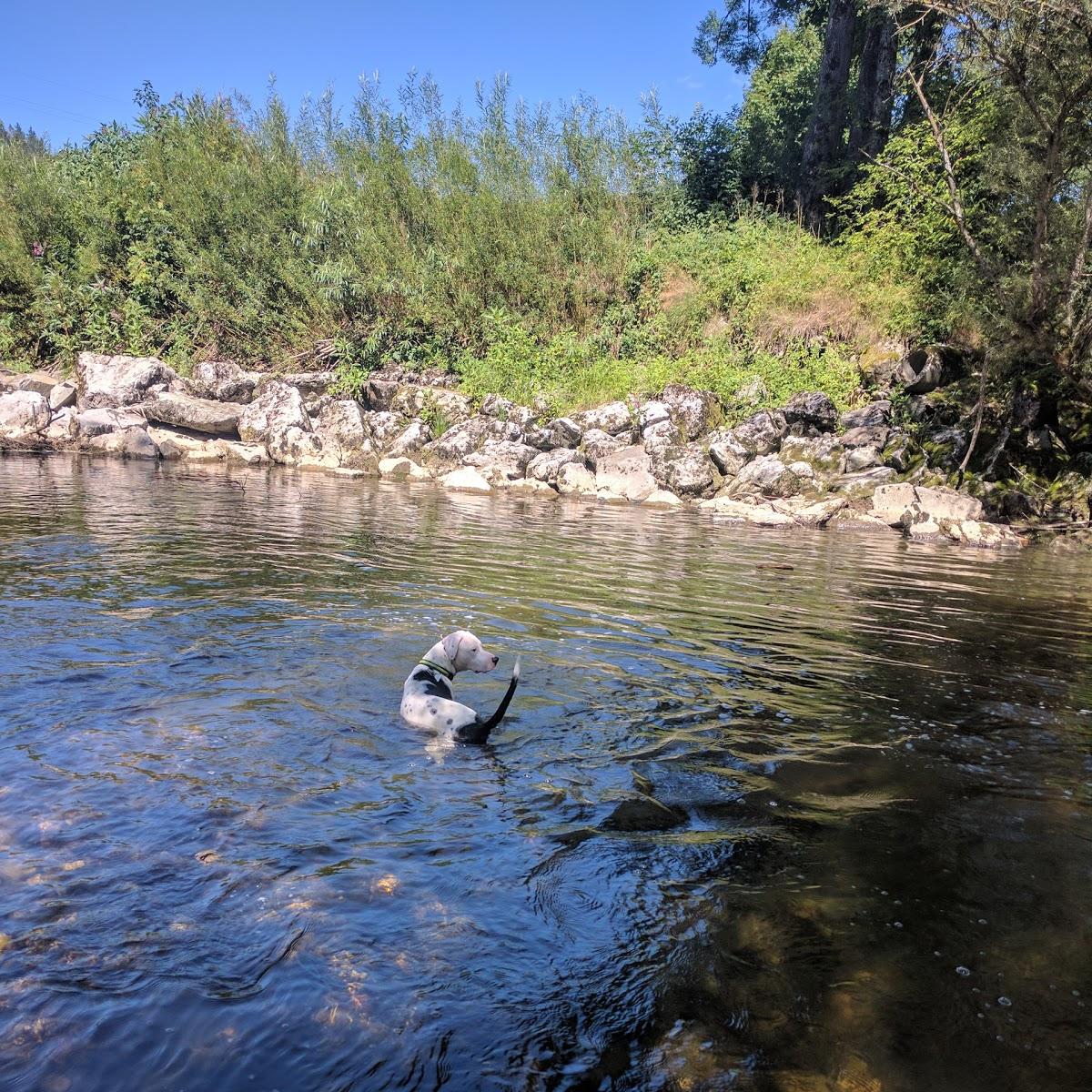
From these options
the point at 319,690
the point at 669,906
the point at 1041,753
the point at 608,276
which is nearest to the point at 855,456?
the point at 608,276

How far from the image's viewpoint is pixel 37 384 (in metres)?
23.0

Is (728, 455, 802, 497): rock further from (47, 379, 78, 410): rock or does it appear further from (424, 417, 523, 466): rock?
(47, 379, 78, 410): rock

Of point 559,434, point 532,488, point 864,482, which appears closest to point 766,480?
point 864,482

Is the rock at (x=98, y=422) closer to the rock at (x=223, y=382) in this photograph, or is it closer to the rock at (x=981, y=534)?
the rock at (x=223, y=382)

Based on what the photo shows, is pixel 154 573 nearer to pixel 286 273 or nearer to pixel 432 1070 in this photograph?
pixel 432 1070

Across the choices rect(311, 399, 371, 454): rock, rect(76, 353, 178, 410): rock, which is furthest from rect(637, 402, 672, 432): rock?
rect(76, 353, 178, 410): rock

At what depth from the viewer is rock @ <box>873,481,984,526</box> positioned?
579 inches

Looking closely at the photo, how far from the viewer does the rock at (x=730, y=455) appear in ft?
58.5

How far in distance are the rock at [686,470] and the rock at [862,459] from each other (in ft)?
8.77

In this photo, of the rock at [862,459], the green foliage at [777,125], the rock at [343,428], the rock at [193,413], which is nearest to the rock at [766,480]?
the rock at [862,459]

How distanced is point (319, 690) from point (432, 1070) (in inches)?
133

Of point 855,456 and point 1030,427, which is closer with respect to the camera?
point 1030,427

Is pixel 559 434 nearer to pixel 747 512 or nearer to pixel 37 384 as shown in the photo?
pixel 747 512

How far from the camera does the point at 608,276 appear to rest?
2330 centimetres
